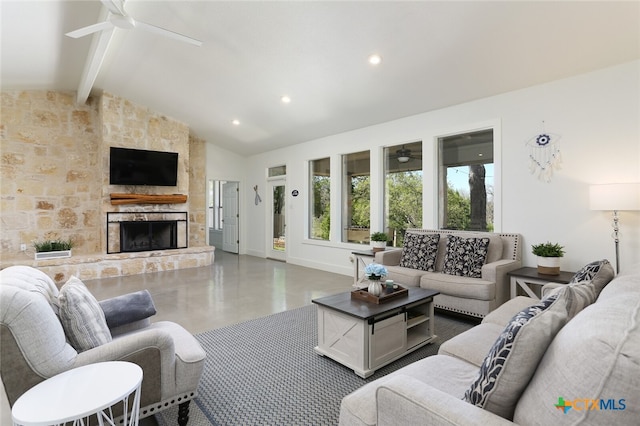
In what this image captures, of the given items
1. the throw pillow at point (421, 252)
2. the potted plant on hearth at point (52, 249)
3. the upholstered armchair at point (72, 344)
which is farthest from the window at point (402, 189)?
the potted plant on hearth at point (52, 249)

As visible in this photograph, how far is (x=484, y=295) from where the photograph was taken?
10.7ft

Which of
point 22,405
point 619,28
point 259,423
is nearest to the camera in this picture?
point 22,405

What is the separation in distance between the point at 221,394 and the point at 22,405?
1.18m

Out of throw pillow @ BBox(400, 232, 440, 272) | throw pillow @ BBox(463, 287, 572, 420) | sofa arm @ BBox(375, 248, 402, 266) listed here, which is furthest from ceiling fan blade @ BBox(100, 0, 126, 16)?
throw pillow @ BBox(400, 232, 440, 272)

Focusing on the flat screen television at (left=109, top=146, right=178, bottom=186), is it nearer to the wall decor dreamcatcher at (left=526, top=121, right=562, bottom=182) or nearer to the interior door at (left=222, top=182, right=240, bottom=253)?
the interior door at (left=222, top=182, right=240, bottom=253)

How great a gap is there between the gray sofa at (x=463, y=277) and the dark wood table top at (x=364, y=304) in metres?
0.72

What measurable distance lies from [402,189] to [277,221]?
361 centimetres

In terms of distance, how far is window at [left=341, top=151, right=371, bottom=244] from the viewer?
5.75 m

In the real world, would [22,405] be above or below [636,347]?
below

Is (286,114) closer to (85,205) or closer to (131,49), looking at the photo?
(131,49)

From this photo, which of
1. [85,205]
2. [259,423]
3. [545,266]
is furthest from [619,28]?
[85,205]

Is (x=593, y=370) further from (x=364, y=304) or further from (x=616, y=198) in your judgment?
(x=616, y=198)

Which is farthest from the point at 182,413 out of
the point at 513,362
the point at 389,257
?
the point at 389,257

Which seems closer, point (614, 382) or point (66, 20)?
point (614, 382)
